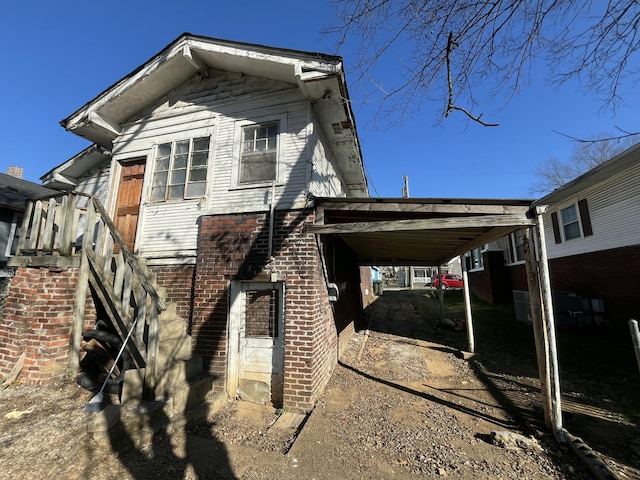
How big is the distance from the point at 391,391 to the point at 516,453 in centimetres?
235

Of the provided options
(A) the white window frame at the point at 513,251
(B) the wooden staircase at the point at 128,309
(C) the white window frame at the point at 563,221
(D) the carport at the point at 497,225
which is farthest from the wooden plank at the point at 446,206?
(A) the white window frame at the point at 513,251

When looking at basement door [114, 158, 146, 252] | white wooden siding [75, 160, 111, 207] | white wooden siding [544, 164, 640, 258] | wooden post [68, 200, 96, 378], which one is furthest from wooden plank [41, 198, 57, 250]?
white wooden siding [544, 164, 640, 258]

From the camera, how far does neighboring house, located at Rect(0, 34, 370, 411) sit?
539cm

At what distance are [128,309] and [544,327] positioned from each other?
22.4ft

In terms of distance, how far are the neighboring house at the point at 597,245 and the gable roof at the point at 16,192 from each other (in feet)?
60.5

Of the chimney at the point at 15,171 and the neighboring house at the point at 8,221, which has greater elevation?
the chimney at the point at 15,171

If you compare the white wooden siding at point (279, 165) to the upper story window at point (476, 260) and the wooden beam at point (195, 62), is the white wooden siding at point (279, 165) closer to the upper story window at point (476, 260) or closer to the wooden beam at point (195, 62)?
the wooden beam at point (195, 62)

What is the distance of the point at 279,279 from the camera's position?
5379mm

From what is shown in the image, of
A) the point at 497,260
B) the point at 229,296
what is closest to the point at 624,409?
the point at 229,296

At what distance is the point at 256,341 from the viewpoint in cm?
554

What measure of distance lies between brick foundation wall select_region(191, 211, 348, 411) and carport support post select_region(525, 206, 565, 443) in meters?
3.64

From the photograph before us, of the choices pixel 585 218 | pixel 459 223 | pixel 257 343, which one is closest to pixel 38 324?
pixel 257 343

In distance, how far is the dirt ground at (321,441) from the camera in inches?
134

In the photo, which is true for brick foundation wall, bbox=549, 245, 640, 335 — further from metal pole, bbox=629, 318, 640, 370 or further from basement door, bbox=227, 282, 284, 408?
basement door, bbox=227, 282, 284, 408
